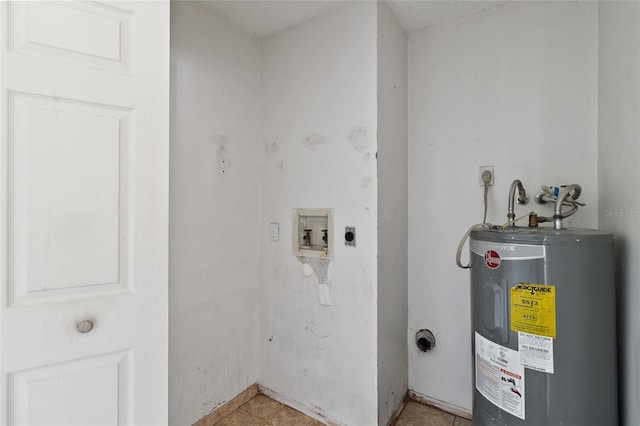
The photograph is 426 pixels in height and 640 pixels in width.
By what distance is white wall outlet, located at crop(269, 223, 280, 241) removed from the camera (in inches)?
74.2

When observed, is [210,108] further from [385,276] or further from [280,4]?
[385,276]

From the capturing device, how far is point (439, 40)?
70.2 inches

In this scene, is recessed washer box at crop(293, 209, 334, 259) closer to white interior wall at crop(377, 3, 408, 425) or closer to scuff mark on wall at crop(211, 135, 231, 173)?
white interior wall at crop(377, 3, 408, 425)

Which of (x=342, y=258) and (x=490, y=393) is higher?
(x=342, y=258)

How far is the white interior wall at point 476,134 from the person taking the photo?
1.45m

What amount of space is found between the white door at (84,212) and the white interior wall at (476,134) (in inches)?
54.7

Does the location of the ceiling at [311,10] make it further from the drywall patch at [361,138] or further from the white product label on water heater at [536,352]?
the white product label on water heater at [536,352]

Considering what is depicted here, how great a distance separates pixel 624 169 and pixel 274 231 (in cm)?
161

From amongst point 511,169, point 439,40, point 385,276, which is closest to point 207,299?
point 385,276

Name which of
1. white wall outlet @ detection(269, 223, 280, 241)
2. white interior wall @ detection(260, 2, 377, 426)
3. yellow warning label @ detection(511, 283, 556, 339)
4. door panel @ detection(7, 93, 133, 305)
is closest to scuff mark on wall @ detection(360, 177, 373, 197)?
white interior wall @ detection(260, 2, 377, 426)

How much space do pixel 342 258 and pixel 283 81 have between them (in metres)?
1.11

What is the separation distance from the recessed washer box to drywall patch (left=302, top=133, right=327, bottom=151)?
1.19 ft

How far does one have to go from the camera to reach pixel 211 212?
1694mm

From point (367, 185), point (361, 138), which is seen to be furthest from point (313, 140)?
point (367, 185)
